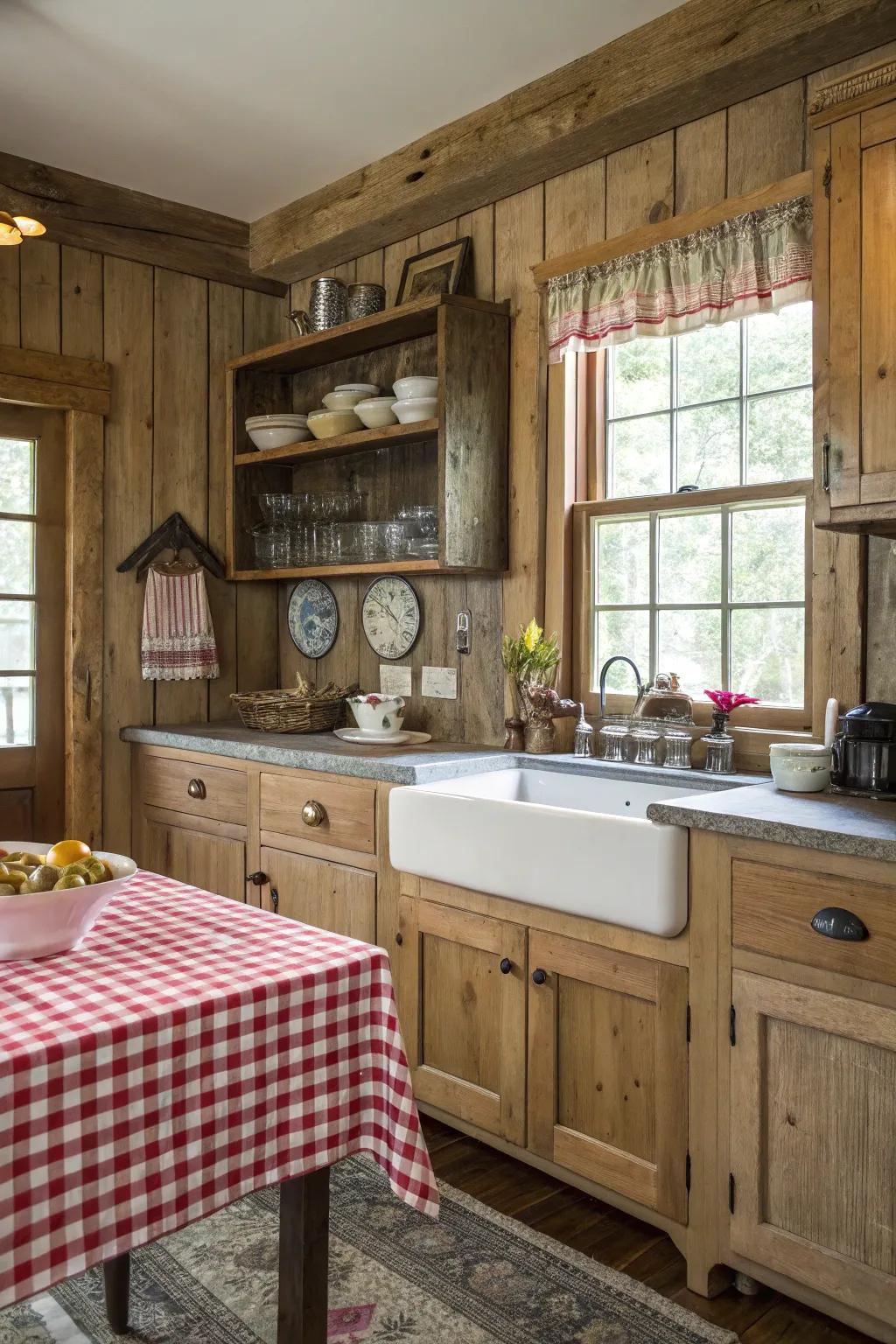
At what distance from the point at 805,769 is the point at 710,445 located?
1.03 metres

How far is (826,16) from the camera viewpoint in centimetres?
217

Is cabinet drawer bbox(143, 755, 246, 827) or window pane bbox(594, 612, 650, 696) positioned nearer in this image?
window pane bbox(594, 612, 650, 696)

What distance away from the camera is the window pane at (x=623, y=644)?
2.91 meters

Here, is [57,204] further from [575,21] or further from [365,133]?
[575,21]

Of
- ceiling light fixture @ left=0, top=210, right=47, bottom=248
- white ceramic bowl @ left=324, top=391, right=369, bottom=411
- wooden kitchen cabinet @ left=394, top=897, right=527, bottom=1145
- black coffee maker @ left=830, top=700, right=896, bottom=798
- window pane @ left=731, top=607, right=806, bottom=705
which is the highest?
ceiling light fixture @ left=0, top=210, right=47, bottom=248

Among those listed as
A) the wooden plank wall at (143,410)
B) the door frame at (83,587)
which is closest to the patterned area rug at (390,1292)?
the door frame at (83,587)

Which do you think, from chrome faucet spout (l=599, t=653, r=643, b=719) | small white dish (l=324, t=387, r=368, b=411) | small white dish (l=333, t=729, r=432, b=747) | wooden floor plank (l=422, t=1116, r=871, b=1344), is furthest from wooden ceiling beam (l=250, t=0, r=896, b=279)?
wooden floor plank (l=422, t=1116, r=871, b=1344)

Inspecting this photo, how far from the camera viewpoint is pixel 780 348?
2.61m

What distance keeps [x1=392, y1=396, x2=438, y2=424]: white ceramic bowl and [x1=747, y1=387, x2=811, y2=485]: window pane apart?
91 cm

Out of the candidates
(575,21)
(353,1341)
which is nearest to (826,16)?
(575,21)

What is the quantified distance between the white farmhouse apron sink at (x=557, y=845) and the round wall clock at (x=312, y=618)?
119 cm

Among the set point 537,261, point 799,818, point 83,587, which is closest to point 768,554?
point 799,818

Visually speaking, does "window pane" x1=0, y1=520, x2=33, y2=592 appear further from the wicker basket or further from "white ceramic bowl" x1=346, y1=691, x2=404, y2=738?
"white ceramic bowl" x1=346, y1=691, x2=404, y2=738

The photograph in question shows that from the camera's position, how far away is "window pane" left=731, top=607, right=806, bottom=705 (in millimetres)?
2566
